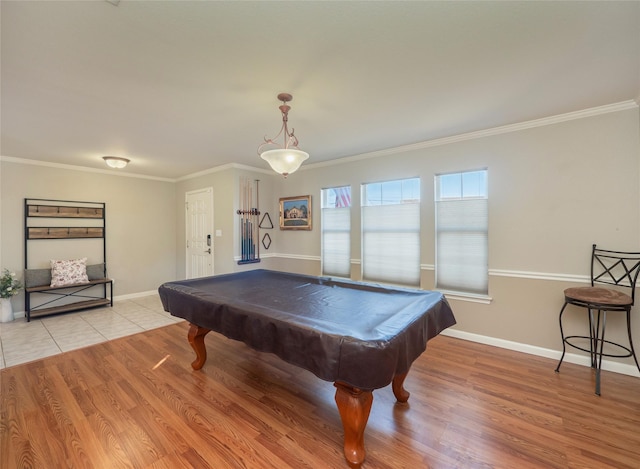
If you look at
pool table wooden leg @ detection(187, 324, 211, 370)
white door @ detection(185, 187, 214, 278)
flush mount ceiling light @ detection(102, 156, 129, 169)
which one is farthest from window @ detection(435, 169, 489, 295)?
flush mount ceiling light @ detection(102, 156, 129, 169)

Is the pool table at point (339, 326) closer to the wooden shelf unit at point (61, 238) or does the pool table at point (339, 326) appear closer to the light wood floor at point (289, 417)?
the light wood floor at point (289, 417)

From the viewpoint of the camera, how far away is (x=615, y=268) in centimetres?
246

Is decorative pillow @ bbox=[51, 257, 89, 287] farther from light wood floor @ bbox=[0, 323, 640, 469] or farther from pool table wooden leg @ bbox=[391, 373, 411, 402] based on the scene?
pool table wooden leg @ bbox=[391, 373, 411, 402]

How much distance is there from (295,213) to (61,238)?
12.7ft

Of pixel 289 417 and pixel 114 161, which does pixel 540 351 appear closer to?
pixel 289 417

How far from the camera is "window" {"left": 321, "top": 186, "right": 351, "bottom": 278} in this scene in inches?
168

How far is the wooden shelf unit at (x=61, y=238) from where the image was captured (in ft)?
13.5

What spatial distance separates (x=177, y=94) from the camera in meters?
2.20

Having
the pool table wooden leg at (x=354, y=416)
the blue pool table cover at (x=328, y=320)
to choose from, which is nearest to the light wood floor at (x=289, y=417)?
the pool table wooden leg at (x=354, y=416)

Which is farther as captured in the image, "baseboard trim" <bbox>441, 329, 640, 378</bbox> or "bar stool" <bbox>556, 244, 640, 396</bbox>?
"baseboard trim" <bbox>441, 329, 640, 378</bbox>

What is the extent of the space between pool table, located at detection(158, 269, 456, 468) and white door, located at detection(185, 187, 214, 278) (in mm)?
2465

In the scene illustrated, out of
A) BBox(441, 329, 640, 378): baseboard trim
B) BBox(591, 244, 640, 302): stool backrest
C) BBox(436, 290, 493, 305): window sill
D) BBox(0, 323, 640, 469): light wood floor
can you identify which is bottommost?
BBox(0, 323, 640, 469): light wood floor

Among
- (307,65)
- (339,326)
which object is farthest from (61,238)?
(339,326)

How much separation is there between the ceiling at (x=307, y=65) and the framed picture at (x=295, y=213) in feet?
5.97
